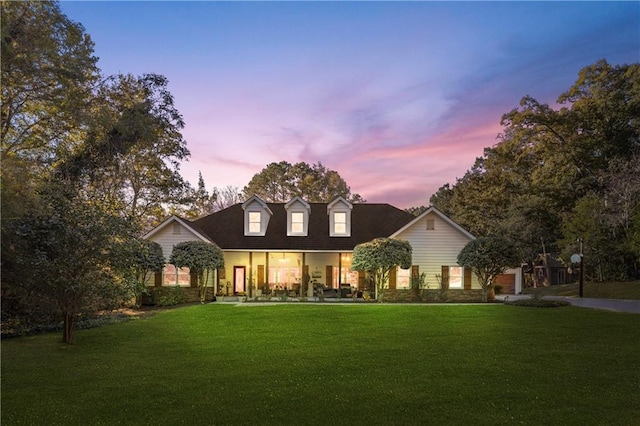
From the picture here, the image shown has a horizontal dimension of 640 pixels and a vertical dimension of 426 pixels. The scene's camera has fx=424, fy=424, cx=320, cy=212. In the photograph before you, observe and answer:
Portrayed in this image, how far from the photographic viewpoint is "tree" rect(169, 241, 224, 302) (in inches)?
880

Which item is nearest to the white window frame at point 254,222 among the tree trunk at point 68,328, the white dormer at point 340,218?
the white dormer at point 340,218

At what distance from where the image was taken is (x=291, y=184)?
54875 millimetres

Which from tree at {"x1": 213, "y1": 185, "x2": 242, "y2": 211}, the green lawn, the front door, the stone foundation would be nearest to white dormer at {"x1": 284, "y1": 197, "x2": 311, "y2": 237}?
the front door

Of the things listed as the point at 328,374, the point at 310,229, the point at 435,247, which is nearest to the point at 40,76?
the point at 328,374

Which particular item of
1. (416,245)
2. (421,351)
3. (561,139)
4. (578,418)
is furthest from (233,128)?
(561,139)

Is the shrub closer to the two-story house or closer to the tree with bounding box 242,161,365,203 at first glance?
the two-story house

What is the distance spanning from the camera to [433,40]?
54.6 ft

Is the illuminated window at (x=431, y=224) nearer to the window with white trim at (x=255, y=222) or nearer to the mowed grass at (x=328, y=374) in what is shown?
the mowed grass at (x=328, y=374)

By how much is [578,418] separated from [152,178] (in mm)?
31294

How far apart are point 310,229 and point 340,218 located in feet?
7.24

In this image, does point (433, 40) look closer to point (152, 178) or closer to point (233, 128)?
point (233, 128)

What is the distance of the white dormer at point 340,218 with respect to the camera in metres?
27.5

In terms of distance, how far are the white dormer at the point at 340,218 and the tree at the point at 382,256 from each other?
13.6ft

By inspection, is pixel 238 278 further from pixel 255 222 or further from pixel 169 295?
pixel 169 295
